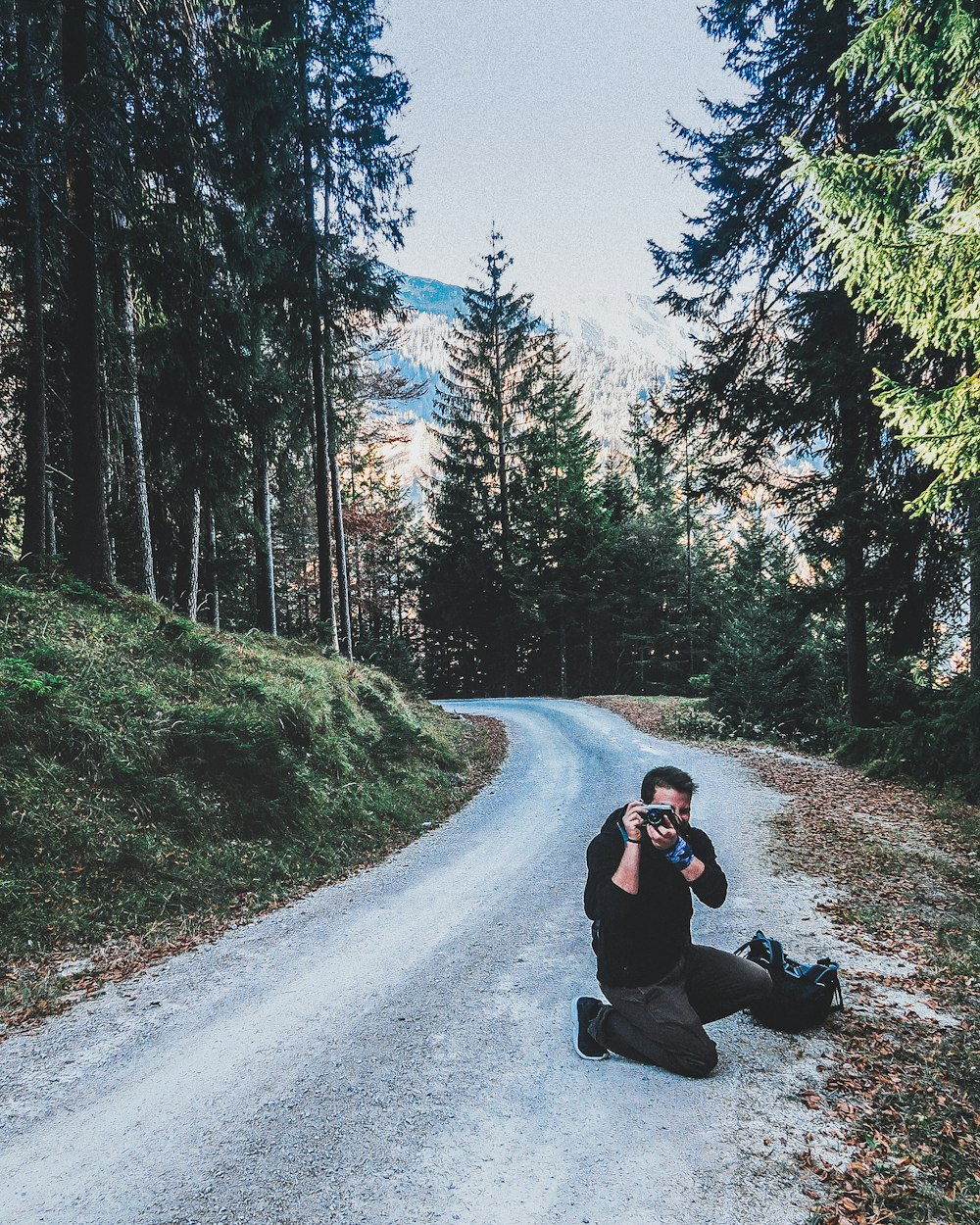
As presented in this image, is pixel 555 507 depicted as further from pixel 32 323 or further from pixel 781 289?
pixel 32 323

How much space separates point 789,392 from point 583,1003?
12976 mm

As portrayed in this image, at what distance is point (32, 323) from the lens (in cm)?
1031

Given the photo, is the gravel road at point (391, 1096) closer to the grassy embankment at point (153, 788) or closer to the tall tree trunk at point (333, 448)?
the grassy embankment at point (153, 788)

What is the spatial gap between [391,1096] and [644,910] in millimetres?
1823

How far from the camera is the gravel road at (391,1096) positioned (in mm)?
2867

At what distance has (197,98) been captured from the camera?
979 centimetres

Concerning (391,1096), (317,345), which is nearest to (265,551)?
(317,345)

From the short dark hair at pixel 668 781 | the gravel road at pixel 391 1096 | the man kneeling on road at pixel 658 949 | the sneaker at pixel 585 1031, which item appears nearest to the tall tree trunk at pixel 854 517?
the gravel road at pixel 391 1096

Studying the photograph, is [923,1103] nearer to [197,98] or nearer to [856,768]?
[856,768]

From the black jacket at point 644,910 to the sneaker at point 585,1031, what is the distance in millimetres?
246

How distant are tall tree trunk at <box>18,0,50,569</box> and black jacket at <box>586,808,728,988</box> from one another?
10.6 metres

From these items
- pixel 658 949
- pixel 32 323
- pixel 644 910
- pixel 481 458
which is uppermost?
pixel 481 458

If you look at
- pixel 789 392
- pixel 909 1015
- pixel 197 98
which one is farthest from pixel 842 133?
pixel 909 1015

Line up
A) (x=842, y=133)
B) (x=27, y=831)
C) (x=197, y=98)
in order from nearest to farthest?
(x=27, y=831) → (x=197, y=98) → (x=842, y=133)
